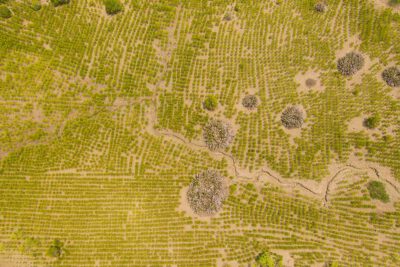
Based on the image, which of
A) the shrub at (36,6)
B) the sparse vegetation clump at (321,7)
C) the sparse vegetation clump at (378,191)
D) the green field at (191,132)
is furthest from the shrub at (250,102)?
the shrub at (36,6)

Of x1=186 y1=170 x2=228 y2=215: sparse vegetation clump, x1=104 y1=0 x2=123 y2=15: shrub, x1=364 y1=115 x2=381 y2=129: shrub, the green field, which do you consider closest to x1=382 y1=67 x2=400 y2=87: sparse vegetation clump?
the green field

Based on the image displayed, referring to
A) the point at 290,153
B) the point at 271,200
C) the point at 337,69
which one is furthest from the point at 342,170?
the point at 337,69

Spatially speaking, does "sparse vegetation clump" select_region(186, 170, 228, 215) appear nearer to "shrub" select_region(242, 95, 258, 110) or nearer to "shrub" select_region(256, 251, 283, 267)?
"shrub" select_region(256, 251, 283, 267)

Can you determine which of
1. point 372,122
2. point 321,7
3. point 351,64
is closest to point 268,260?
point 372,122

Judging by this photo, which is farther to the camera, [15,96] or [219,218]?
[15,96]

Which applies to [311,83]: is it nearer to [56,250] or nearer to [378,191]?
[378,191]

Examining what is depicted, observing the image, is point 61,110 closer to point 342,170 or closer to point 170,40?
point 170,40

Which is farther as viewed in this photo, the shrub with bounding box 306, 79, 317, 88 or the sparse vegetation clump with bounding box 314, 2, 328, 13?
the sparse vegetation clump with bounding box 314, 2, 328, 13
